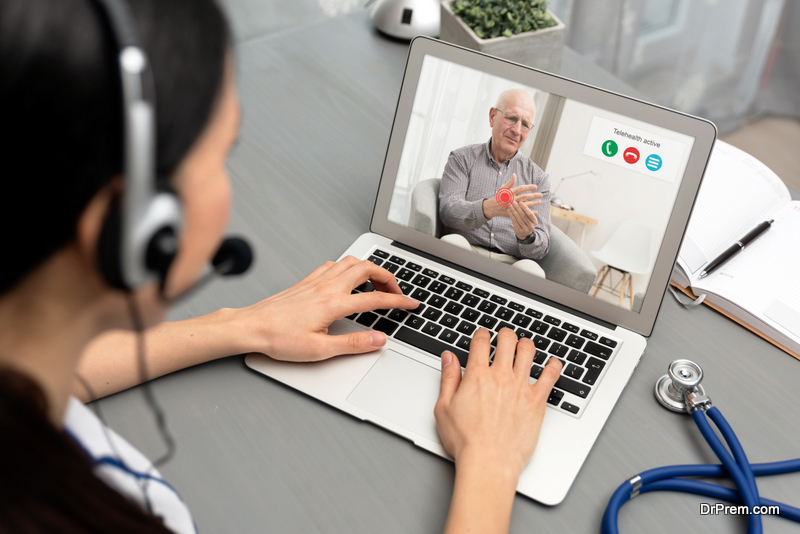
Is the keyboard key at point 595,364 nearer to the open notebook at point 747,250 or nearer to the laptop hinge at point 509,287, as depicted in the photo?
the laptop hinge at point 509,287

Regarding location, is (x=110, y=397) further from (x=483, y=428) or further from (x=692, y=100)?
(x=692, y=100)

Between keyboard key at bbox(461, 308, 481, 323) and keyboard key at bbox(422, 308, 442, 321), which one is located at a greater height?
keyboard key at bbox(461, 308, 481, 323)

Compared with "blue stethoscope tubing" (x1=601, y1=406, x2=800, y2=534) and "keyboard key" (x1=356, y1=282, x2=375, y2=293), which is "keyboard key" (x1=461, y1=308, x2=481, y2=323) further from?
"blue stethoscope tubing" (x1=601, y1=406, x2=800, y2=534)

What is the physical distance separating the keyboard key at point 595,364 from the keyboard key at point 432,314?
193 millimetres

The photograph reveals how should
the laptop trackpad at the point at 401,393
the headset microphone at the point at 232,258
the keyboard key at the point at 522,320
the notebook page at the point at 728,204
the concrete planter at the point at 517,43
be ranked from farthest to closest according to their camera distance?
the concrete planter at the point at 517,43 < the notebook page at the point at 728,204 < the keyboard key at the point at 522,320 < the laptop trackpad at the point at 401,393 < the headset microphone at the point at 232,258

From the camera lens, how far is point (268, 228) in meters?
0.99

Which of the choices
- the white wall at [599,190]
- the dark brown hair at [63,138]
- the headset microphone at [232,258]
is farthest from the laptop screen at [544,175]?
the dark brown hair at [63,138]

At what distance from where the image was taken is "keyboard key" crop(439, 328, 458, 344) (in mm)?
803

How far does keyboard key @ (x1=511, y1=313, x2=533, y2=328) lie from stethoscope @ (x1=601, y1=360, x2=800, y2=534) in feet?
0.61

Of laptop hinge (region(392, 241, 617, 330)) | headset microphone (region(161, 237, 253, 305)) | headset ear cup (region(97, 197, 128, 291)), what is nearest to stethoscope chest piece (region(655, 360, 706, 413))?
laptop hinge (region(392, 241, 617, 330))

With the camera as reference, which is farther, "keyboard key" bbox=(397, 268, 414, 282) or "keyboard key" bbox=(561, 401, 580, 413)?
"keyboard key" bbox=(397, 268, 414, 282)

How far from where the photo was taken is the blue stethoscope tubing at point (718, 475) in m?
0.64

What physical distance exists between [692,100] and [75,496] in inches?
106

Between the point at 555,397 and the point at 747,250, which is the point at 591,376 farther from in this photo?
the point at 747,250
